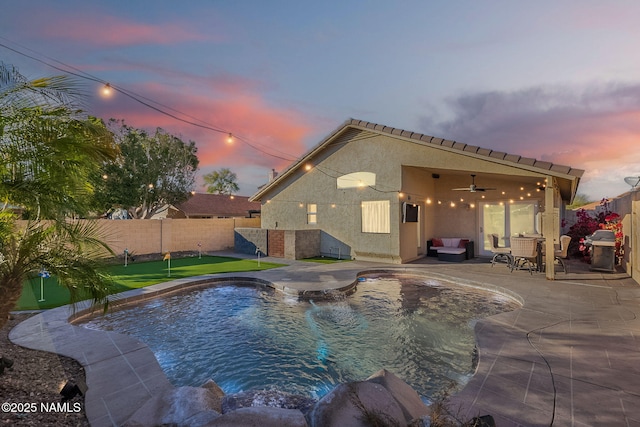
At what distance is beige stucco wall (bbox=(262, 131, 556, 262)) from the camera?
1311 cm

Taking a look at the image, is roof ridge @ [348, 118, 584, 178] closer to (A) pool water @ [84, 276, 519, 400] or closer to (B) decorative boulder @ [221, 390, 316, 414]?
(A) pool water @ [84, 276, 519, 400]

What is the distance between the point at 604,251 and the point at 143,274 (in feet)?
54.0

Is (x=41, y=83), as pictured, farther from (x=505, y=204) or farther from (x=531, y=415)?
(x=505, y=204)

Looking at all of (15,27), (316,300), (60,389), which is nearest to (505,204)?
(316,300)

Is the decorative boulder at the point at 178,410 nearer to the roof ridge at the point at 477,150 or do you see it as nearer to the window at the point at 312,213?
the roof ridge at the point at 477,150

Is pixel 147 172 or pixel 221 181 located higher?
pixel 221 181

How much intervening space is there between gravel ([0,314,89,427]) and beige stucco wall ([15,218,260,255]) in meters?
10.7

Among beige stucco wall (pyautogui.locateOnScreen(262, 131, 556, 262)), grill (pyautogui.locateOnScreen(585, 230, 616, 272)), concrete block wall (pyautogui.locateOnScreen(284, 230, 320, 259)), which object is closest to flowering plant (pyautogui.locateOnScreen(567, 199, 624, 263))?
grill (pyautogui.locateOnScreen(585, 230, 616, 272))

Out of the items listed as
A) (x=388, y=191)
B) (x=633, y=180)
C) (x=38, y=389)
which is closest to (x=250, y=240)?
(x=388, y=191)

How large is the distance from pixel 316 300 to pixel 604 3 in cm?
1196

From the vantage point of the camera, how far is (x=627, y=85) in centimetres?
1385

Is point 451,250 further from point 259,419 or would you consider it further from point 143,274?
point 259,419

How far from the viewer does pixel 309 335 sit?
5.94m

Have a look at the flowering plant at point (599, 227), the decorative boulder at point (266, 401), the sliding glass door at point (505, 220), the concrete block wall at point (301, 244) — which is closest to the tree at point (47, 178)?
the decorative boulder at point (266, 401)
